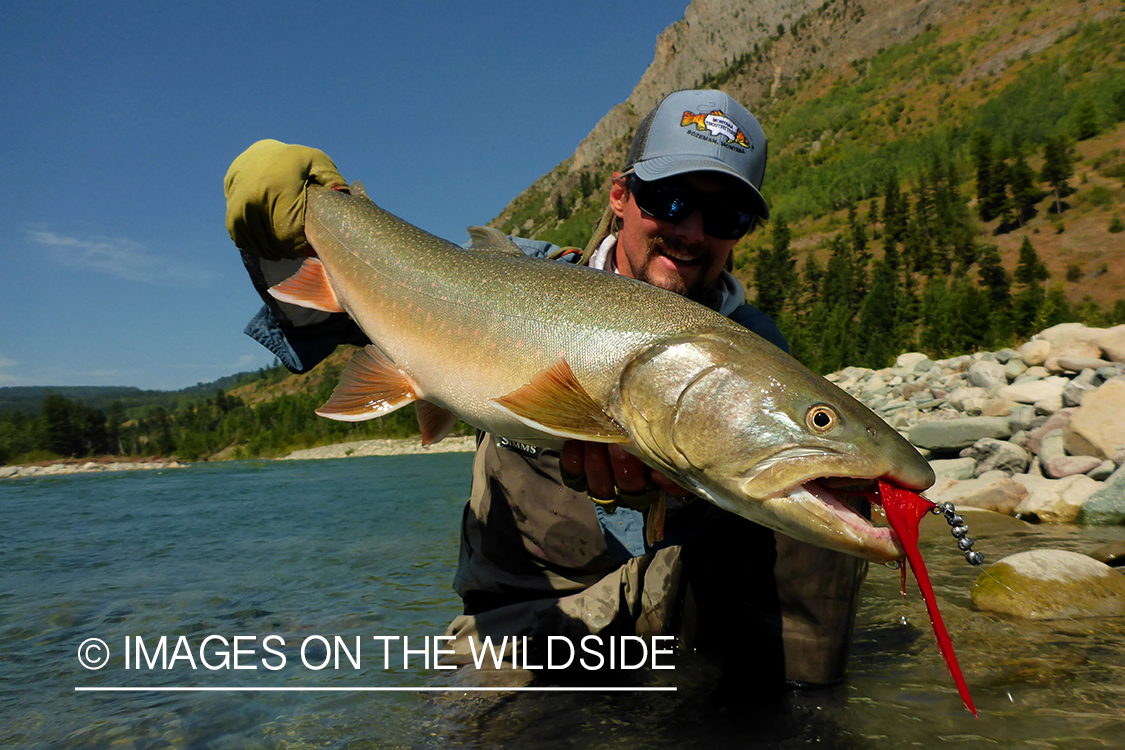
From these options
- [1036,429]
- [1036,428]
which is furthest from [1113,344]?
[1036,429]

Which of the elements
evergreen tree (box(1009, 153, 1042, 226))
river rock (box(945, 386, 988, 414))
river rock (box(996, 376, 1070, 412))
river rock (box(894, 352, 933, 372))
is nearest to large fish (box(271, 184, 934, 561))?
river rock (box(996, 376, 1070, 412))

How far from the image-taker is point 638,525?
3.33 metres

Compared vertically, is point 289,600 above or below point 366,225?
below

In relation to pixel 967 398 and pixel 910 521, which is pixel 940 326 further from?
pixel 910 521

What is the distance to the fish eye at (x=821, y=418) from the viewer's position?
1747 millimetres

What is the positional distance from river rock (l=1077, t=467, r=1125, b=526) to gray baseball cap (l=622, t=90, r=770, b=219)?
17.1ft

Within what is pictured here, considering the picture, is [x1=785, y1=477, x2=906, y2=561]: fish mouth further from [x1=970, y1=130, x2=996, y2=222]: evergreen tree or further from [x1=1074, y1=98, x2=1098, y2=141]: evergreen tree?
[x1=1074, y1=98, x2=1098, y2=141]: evergreen tree

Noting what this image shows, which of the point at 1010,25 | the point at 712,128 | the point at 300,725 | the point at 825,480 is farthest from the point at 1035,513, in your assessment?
the point at 1010,25

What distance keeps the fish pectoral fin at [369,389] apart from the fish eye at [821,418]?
1.48m

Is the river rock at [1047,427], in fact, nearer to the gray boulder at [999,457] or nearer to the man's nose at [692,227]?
the gray boulder at [999,457]

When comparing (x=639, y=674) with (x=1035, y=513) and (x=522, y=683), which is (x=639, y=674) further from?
A: (x=1035, y=513)

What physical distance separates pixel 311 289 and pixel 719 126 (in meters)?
2.12

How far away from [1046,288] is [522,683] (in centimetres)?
4299

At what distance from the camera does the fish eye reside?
1.75 meters
